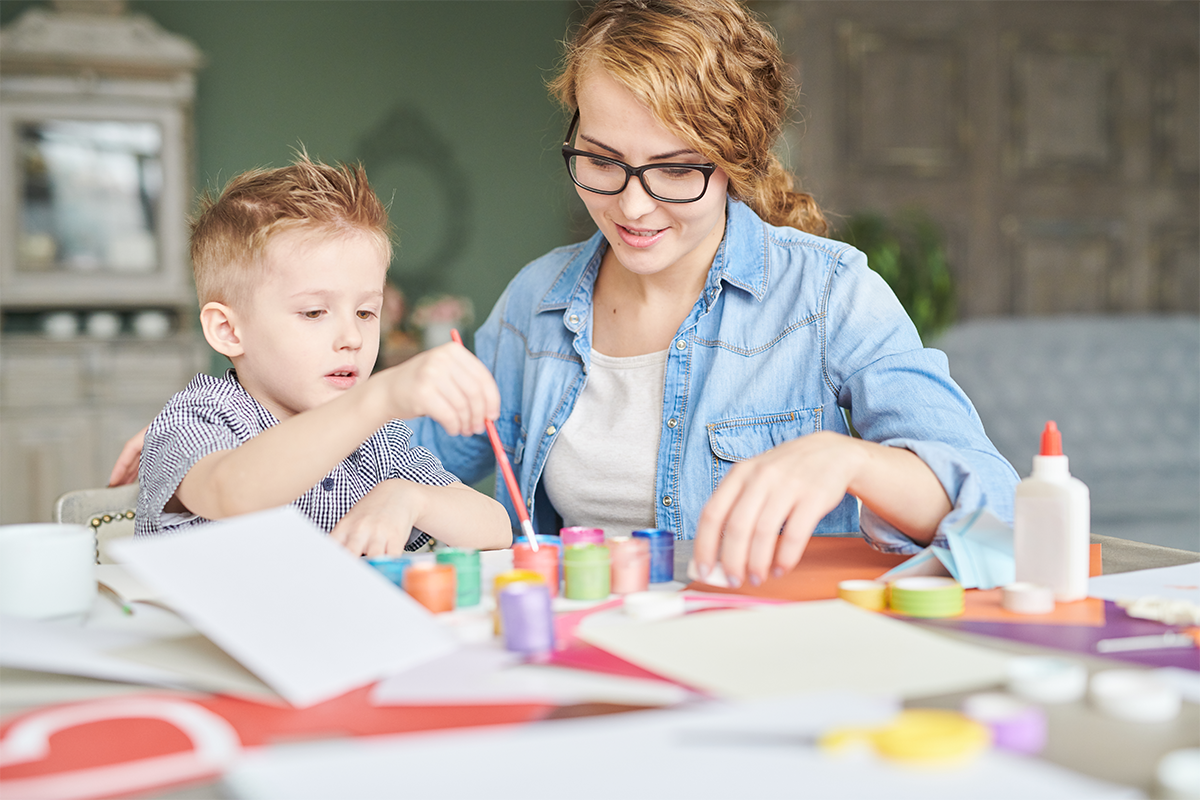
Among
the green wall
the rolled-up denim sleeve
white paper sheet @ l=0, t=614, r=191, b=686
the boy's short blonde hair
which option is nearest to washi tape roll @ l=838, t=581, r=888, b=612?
the rolled-up denim sleeve

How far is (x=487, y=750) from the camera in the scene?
20.2 inches

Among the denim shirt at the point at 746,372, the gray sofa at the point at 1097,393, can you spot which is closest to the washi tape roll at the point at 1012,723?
the denim shirt at the point at 746,372

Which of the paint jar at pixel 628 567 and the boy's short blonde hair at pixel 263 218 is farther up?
the boy's short blonde hair at pixel 263 218

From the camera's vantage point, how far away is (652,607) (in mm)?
755

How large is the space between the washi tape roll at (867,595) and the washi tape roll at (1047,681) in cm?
18

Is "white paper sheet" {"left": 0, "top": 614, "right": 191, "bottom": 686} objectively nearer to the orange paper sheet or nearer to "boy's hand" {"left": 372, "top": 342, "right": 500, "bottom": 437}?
"boy's hand" {"left": 372, "top": 342, "right": 500, "bottom": 437}

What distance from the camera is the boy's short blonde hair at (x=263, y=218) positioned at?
1186 mm

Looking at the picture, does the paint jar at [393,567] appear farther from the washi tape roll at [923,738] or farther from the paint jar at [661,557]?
the washi tape roll at [923,738]

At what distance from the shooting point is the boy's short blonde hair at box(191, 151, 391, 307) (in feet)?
3.89

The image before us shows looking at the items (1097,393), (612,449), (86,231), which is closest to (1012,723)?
(612,449)

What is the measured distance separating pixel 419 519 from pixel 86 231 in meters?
3.64

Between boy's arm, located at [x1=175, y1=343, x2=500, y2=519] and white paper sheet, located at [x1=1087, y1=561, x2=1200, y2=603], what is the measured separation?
53 centimetres

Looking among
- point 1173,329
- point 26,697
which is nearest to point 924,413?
point 26,697

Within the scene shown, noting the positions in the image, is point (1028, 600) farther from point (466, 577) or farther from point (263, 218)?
point (263, 218)
